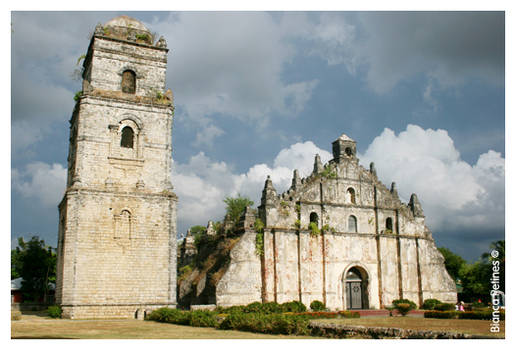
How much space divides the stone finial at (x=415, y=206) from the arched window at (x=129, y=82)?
2214 cm

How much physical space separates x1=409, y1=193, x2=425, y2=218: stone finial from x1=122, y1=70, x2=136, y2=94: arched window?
→ 22.1 m

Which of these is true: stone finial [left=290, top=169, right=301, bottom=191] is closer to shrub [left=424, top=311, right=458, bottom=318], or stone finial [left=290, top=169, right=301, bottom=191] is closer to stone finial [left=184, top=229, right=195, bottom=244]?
shrub [left=424, top=311, right=458, bottom=318]

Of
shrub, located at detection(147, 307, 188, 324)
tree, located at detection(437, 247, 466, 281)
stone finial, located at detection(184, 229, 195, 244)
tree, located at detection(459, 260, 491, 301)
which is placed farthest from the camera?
tree, located at detection(437, 247, 466, 281)

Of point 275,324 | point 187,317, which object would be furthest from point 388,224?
point 275,324

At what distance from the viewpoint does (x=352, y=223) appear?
34375mm

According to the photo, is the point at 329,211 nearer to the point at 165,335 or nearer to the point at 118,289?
the point at 118,289

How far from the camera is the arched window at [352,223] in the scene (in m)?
34.2

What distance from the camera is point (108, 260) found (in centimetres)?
2453

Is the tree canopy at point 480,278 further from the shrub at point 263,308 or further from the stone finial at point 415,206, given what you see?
the shrub at point 263,308

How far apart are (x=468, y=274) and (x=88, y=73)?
37070mm

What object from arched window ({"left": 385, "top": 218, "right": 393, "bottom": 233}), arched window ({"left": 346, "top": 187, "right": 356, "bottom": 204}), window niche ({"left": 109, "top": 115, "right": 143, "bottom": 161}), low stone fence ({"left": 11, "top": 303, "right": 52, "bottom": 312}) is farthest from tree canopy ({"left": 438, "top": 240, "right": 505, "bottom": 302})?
low stone fence ({"left": 11, "top": 303, "right": 52, "bottom": 312})

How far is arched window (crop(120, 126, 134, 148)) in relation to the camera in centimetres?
2703

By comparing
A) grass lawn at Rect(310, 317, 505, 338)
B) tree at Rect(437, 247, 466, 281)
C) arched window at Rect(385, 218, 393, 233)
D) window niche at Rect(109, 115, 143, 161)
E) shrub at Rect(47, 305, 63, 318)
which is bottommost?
grass lawn at Rect(310, 317, 505, 338)
